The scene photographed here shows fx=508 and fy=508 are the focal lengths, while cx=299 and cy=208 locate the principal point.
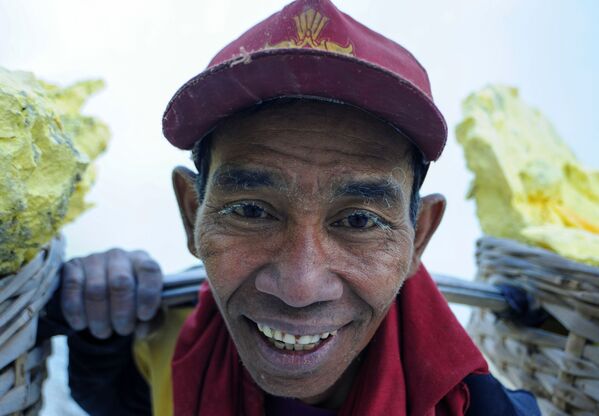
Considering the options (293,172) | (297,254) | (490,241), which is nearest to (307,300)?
(297,254)

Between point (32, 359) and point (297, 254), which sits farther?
point (32, 359)

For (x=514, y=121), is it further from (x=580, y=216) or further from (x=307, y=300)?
(x=307, y=300)

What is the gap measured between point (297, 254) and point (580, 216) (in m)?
1.47

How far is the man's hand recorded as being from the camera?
47.6 inches

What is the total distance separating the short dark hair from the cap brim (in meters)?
0.07

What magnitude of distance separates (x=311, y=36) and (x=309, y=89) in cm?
9

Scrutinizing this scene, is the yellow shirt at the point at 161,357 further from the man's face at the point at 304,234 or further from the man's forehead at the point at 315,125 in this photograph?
the man's forehead at the point at 315,125

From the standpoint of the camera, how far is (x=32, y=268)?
106cm

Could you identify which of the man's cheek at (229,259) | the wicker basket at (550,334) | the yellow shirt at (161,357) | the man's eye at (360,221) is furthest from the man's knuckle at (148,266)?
the wicker basket at (550,334)

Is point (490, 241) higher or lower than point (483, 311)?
higher

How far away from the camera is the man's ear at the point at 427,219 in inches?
47.4

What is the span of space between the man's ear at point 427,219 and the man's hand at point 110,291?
663 mm

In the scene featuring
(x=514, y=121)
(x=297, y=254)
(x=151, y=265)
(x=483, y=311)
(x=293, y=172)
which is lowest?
(x=483, y=311)

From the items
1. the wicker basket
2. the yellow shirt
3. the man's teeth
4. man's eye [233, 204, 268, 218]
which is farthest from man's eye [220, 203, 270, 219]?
the wicker basket
